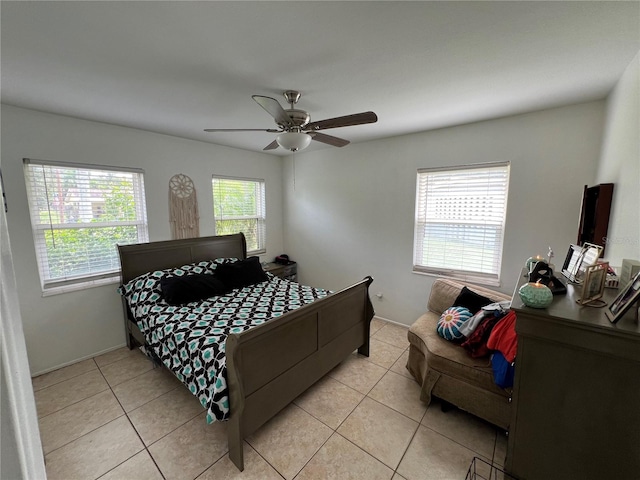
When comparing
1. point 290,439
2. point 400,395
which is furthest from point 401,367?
point 290,439

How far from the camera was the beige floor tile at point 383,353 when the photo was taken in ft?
9.15

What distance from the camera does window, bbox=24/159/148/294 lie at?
2.52 metres

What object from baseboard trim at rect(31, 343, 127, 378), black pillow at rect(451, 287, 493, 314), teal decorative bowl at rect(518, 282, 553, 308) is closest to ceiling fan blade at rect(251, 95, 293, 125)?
teal decorative bowl at rect(518, 282, 553, 308)

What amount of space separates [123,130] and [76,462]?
9.67 ft

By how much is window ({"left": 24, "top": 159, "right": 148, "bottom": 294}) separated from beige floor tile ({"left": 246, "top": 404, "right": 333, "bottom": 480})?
7.79ft

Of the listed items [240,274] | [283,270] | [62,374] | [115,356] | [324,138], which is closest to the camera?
[324,138]

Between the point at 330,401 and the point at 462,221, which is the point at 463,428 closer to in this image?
the point at 330,401

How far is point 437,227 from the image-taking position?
324 centimetres

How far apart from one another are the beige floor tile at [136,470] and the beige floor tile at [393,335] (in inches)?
93.8

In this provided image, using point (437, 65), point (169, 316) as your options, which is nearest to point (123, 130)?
point (169, 316)

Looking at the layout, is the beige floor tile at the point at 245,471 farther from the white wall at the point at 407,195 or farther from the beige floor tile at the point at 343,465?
the white wall at the point at 407,195

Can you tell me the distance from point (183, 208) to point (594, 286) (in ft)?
12.5

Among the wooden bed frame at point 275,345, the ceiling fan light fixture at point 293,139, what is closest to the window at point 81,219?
the wooden bed frame at point 275,345

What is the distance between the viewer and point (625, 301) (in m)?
1.10
